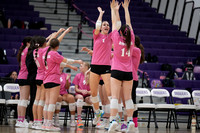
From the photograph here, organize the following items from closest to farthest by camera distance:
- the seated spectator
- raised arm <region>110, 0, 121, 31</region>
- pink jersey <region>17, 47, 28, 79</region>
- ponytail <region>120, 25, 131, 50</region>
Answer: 1. ponytail <region>120, 25, 131, 50</region>
2. raised arm <region>110, 0, 121, 31</region>
3. pink jersey <region>17, 47, 28, 79</region>
4. the seated spectator

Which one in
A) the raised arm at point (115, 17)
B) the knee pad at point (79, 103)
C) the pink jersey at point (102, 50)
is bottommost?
the knee pad at point (79, 103)

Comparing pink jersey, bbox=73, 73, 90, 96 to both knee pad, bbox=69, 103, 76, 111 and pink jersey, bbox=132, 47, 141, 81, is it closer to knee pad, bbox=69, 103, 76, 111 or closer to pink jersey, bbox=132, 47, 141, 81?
knee pad, bbox=69, 103, 76, 111

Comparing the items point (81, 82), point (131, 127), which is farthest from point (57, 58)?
point (81, 82)

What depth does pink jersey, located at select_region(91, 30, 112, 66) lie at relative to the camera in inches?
272

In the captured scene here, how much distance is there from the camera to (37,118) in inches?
287

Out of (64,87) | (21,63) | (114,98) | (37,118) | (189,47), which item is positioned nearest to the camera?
(114,98)

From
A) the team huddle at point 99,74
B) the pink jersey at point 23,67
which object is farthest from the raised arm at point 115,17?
the pink jersey at point 23,67

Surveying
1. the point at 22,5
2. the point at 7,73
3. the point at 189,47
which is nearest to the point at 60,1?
the point at 22,5

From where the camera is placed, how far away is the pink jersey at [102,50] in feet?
22.7

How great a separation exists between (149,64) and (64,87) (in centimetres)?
593

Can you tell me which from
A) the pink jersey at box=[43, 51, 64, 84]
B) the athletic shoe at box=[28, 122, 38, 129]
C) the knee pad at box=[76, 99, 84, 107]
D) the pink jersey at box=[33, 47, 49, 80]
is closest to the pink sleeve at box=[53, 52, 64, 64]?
the pink jersey at box=[43, 51, 64, 84]

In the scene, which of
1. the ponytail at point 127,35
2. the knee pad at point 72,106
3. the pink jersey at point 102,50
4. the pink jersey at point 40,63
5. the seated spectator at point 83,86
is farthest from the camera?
the seated spectator at point 83,86

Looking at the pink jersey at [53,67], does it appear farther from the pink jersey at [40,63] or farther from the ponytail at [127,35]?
the ponytail at [127,35]

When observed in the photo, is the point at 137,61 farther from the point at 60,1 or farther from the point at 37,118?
the point at 60,1
